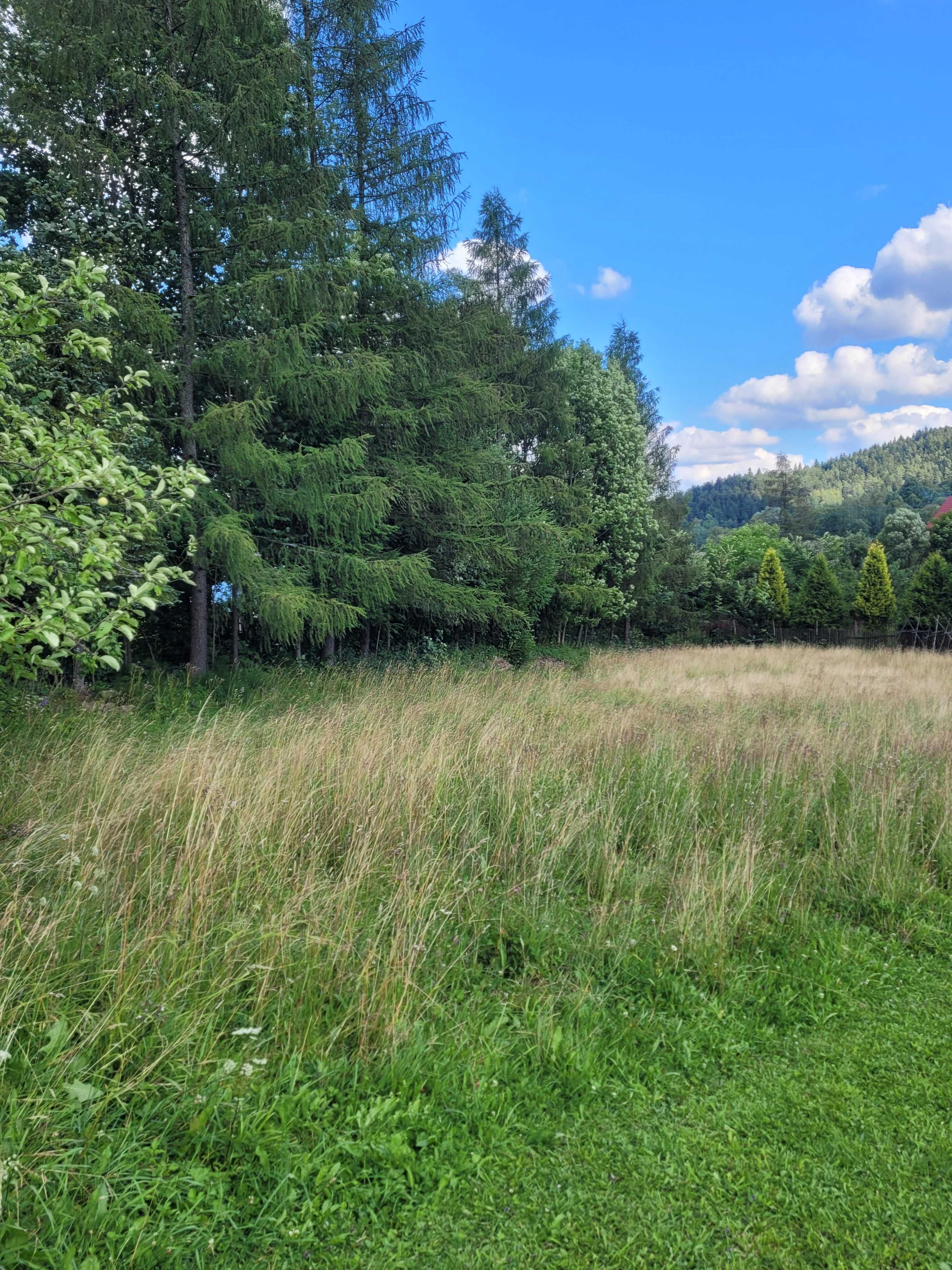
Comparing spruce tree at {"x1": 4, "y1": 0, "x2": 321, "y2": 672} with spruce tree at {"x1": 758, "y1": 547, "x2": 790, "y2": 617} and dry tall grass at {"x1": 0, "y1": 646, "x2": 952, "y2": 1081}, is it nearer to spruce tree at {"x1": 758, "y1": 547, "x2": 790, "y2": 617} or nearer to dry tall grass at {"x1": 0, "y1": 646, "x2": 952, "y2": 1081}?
dry tall grass at {"x1": 0, "y1": 646, "x2": 952, "y2": 1081}

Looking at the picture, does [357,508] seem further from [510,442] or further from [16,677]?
[510,442]

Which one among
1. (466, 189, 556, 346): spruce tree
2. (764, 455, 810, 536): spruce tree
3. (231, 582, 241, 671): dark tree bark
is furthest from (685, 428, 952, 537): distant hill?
(231, 582, 241, 671): dark tree bark

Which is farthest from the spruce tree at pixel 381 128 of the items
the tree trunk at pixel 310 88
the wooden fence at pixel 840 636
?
the wooden fence at pixel 840 636

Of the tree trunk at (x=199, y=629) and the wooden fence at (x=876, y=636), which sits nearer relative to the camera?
the tree trunk at (x=199, y=629)

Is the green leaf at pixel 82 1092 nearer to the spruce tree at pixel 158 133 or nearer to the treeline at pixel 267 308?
the treeline at pixel 267 308

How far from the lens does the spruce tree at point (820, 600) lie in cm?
2952

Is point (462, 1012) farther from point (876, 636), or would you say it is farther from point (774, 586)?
point (774, 586)

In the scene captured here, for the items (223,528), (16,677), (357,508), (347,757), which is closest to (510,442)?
(357,508)

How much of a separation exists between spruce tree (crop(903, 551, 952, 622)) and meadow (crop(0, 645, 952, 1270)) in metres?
24.6

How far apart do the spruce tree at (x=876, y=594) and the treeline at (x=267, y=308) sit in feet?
70.2

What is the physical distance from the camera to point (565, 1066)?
2.51m

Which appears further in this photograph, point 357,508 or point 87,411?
point 357,508

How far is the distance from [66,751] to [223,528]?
369 centimetres

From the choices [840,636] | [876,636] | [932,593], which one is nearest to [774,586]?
[840,636]
